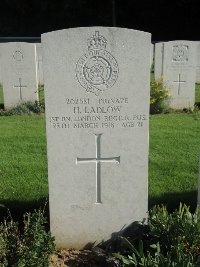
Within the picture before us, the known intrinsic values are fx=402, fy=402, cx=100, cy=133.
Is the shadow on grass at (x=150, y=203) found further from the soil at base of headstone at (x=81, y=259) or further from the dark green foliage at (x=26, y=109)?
the dark green foliage at (x=26, y=109)

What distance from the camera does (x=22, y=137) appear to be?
678 cm

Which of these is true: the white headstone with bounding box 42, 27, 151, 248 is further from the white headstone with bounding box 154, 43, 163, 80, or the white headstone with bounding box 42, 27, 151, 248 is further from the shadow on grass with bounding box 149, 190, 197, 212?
the white headstone with bounding box 154, 43, 163, 80

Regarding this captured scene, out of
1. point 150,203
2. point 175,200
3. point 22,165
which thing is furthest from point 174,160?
point 22,165

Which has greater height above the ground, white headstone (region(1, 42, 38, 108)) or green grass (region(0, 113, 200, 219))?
white headstone (region(1, 42, 38, 108))

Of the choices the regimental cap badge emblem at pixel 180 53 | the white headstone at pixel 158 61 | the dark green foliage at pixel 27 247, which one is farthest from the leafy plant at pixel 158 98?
the dark green foliage at pixel 27 247

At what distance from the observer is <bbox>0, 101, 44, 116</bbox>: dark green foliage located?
29.6ft

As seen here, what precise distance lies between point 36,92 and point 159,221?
6504 millimetres

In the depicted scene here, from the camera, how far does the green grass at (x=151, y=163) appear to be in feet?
15.1

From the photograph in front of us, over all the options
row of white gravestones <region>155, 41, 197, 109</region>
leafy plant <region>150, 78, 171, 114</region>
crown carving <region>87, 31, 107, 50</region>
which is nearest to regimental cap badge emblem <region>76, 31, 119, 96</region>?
crown carving <region>87, 31, 107, 50</region>

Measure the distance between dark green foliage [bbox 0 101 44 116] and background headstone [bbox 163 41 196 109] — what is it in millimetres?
3002

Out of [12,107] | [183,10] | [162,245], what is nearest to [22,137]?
[12,107]

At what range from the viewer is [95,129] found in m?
3.42

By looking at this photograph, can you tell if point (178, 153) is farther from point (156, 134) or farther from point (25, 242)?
point (25, 242)

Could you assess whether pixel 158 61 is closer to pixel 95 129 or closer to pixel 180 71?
pixel 180 71
